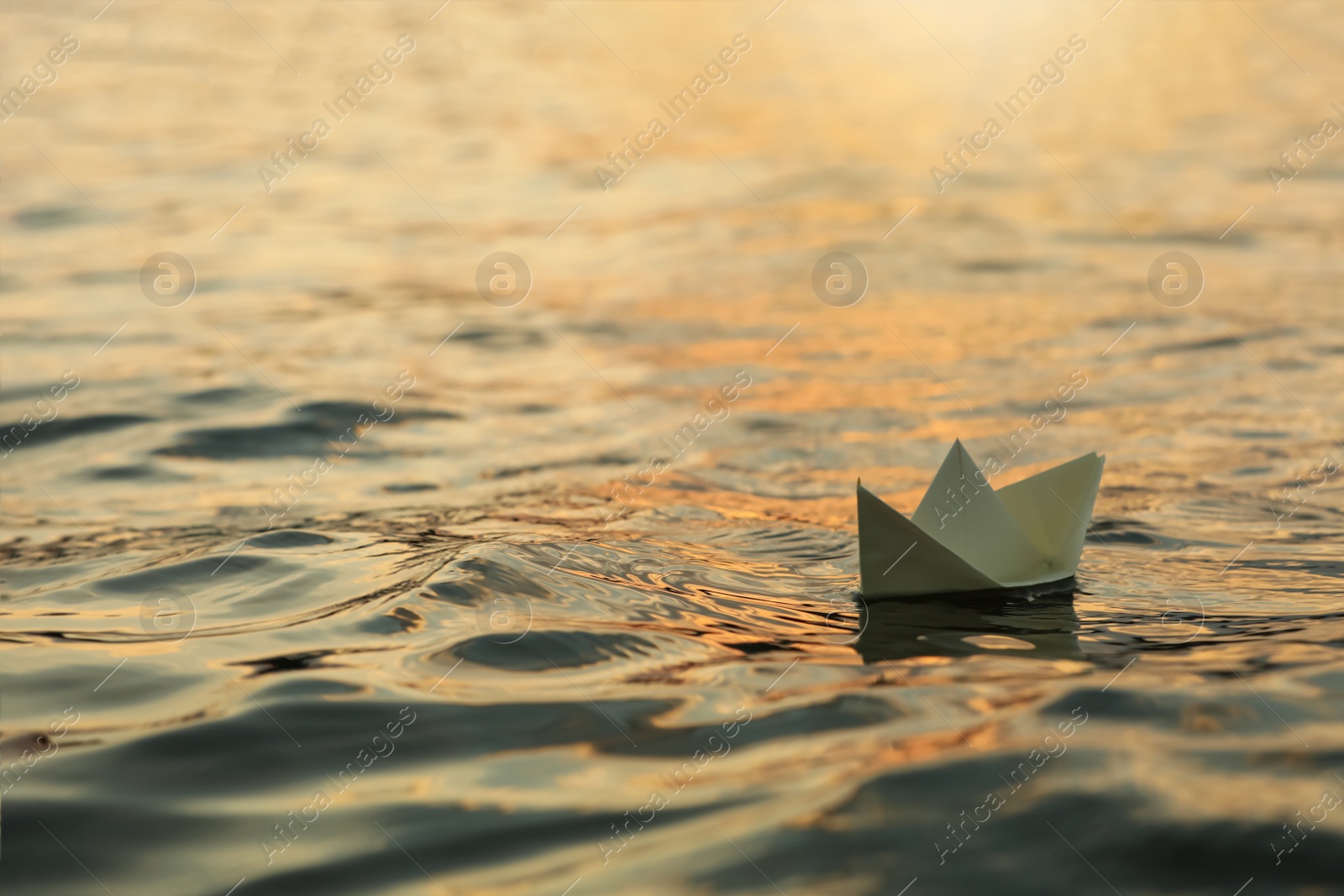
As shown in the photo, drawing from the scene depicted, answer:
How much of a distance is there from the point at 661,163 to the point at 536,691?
9.38 meters

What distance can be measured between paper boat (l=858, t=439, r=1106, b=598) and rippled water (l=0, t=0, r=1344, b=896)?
110mm

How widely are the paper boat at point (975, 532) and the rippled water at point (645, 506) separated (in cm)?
11

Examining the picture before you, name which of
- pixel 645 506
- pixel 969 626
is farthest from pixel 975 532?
pixel 645 506

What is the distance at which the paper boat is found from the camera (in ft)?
9.37

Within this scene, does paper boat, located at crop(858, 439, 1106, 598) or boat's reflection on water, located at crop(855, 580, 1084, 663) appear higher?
paper boat, located at crop(858, 439, 1106, 598)

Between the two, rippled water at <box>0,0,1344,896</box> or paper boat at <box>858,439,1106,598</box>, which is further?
paper boat at <box>858,439,1106,598</box>

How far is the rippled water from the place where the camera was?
2078mm

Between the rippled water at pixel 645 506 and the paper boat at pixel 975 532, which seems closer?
the rippled water at pixel 645 506

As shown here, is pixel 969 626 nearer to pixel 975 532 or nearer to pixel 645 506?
pixel 975 532

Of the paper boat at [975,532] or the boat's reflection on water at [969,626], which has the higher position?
the paper boat at [975,532]

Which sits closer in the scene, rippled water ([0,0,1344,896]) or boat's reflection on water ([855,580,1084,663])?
rippled water ([0,0,1344,896])

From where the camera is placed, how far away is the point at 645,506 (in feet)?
14.9

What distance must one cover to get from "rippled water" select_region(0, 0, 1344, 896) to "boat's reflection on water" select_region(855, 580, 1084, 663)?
0.05ft

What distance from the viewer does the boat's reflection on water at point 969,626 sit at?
110 inches
